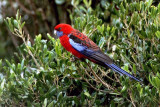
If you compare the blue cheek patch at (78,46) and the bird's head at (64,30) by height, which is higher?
the bird's head at (64,30)

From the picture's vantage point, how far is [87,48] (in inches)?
141

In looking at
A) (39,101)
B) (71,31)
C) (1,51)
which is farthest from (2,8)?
(39,101)

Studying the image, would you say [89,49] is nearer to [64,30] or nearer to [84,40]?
[84,40]

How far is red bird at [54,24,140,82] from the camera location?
340 centimetres

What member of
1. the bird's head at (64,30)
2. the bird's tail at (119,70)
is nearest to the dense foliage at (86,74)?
the bird's tail at (119,70)

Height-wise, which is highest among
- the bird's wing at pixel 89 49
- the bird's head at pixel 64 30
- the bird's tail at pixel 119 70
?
the bird's head at pixel 64 30

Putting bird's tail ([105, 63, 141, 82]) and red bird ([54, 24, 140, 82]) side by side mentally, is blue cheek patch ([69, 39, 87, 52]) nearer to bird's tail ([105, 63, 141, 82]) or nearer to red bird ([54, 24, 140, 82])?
red bird ([54, 24, 140, 82])

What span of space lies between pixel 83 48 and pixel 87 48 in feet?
0.18

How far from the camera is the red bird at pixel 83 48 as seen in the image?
3.40 meters

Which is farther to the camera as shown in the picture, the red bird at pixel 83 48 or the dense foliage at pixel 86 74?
the red bird at pixel 83 48

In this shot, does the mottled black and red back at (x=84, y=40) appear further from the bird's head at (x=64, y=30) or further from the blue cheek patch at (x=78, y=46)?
the bird's head at (x=64, y=30)

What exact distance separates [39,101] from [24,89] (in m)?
0.28

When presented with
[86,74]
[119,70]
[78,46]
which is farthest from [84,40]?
[119,70]

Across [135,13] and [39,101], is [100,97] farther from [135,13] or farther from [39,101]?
[135,13]
